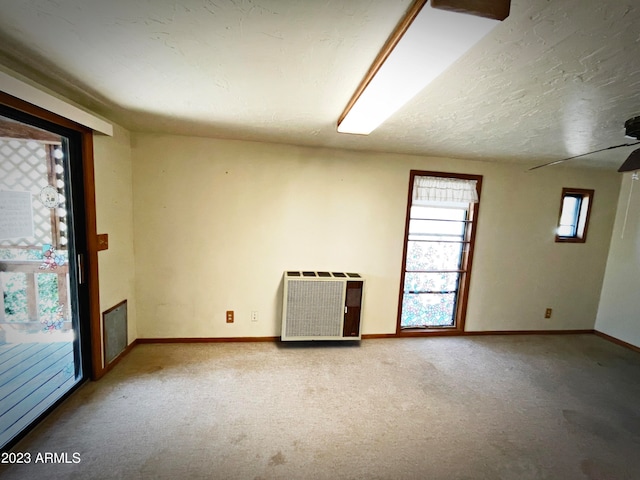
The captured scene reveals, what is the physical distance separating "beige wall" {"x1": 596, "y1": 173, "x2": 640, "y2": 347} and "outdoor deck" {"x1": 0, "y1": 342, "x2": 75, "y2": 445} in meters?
5.91

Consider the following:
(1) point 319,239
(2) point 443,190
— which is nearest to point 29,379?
(1) point 319,239

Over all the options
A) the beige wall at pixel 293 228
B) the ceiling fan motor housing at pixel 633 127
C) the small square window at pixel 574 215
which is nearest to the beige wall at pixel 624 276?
the beige wall at pixel 293 228

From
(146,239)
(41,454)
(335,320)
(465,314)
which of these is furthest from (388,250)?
(41,454)

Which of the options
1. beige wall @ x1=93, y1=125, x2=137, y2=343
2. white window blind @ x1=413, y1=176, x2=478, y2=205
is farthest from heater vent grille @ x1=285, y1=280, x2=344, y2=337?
beige wall @ x1=93, y1=125, x2=137, y2=343

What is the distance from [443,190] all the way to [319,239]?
5.23 ft

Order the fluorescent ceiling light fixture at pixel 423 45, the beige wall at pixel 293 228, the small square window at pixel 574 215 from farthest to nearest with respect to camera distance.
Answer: the small square window at pixel 574 215 → the beige wall at pixel 293 228 → the fluorescent ceiling light fixture at pixel 423 45

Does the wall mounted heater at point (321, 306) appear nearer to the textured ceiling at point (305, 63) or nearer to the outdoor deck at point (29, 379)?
the textured ceiling at point (305, 63)

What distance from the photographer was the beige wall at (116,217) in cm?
206

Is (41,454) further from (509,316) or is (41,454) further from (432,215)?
(509,316)

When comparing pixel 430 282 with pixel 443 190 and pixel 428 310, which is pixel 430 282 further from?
pixel 443 190

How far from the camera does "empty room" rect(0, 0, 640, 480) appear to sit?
1058 mm

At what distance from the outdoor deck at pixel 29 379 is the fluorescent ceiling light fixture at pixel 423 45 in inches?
112

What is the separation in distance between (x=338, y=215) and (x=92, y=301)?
232cm

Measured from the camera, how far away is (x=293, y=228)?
2762mm
